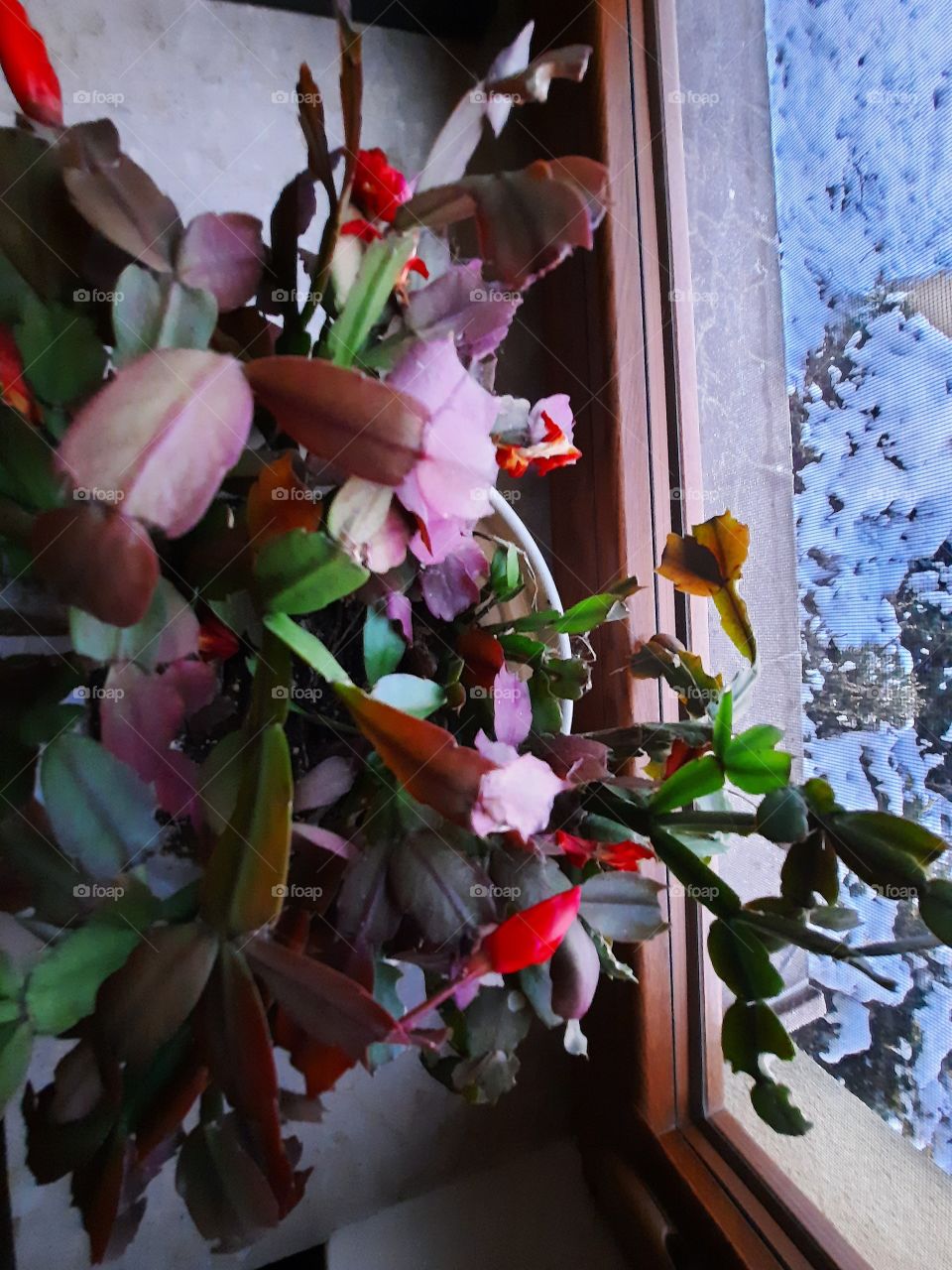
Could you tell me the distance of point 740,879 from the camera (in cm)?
81

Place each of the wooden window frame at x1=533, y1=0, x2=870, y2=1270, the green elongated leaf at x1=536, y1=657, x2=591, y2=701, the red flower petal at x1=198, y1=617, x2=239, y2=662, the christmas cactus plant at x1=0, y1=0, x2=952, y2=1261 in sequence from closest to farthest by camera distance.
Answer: the christmas cactus plant at x1=0, y1=0, x2=952, y2=1261 → the red flower petal at x1=198, y1=617, x2=239, y2=662 → the green elongated leaf at x1=536, y1=657, x2=591, y2=701 → the wooden window frame at x1=533, y1=0, x2=870, y2=1270

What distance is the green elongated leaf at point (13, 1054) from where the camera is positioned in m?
0.37

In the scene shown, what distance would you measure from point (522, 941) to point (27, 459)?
334 mm

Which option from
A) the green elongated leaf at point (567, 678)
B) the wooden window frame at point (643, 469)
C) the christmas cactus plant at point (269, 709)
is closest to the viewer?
the christmas cactus plant at point (269, 709)

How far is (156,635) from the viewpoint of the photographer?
0.38 m

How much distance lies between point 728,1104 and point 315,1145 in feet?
1.34

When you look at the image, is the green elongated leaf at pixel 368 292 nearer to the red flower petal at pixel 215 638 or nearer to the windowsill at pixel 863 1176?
the red flower petal at pixel 215 638

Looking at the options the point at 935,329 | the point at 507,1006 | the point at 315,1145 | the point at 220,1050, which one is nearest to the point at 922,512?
the point at 935,329

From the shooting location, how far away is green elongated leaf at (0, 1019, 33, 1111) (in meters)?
0.37

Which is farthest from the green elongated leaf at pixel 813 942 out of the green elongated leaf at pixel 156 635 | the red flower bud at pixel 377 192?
the red flower bud at pixel 377 192

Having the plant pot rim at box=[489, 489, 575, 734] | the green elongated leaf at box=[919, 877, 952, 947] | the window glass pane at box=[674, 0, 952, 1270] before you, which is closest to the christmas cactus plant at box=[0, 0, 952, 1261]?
the green elongated leaf at box=[919, 877, 952, 947]

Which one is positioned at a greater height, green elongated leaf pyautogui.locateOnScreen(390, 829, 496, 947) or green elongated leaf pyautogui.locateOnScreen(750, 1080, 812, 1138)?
green elongated leaf pyautogui.locateOnScreen(390, 829, 496, 947)

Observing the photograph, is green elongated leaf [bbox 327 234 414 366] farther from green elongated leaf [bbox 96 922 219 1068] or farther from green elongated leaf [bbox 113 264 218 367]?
green elongated leaf [bbox 96 922 219 1068]

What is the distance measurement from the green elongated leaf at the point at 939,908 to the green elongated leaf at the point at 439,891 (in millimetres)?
230
